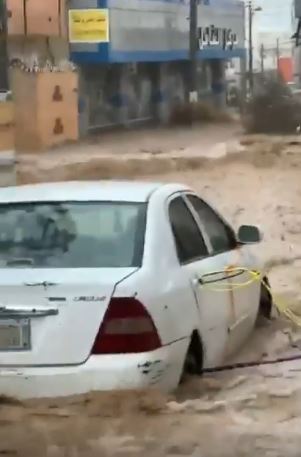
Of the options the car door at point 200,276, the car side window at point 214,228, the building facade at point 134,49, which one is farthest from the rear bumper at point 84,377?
the building facade at point 134,49

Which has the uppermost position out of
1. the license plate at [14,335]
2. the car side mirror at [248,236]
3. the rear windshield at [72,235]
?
the rear windshield at [72,235]

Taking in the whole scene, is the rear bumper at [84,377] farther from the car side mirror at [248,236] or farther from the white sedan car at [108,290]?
the car side mirror at [248,236]

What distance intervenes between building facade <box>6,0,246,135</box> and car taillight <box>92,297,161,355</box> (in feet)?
117

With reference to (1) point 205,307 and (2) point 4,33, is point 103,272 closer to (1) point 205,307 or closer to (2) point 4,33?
(1) point 205,307

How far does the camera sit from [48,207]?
739 cm

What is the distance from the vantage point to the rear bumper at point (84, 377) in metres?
6.36

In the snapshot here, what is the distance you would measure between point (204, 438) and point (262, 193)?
1808cm

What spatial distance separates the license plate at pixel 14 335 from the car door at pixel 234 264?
182 cm

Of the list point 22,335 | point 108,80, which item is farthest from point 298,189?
point 108,80

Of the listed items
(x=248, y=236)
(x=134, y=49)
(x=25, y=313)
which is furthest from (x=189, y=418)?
(x=134, y=49)

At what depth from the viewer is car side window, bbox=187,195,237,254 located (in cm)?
820

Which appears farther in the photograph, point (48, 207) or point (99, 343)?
point (48, 207)

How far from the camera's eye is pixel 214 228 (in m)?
8.44

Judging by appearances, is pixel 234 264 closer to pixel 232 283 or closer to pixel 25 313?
pixel 232 283
